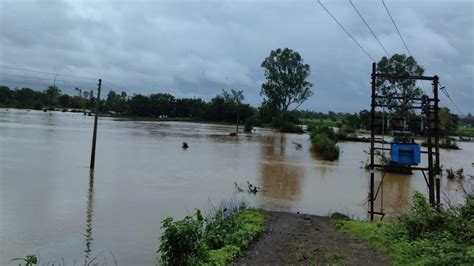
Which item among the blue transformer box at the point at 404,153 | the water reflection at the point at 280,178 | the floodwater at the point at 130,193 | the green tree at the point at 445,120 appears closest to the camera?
the floodwater at the point at 130,193

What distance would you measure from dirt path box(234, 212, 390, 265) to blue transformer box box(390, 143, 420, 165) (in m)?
2.80

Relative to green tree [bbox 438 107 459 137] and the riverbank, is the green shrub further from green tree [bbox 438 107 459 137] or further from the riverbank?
green tree [bbox 438 107 459 137]

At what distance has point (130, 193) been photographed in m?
16.2

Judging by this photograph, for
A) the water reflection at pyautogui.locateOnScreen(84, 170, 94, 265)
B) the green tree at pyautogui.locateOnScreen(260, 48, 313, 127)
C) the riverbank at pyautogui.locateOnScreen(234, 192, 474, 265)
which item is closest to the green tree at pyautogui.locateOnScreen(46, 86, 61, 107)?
the green tree at pyautogui.locateOnScreen(260, 48, 313, 127)

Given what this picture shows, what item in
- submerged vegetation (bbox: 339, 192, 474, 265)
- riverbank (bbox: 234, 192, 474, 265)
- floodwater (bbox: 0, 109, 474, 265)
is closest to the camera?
submerged vegetation (bbox: 339, 192, 474, 265)

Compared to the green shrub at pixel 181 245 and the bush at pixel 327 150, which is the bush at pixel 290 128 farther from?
the green shrub at pixel 181 245

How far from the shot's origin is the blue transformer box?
1151 cm

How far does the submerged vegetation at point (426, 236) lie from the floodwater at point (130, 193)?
4.46 metres

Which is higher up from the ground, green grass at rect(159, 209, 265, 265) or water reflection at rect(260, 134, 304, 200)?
green grass at rect(159, 209, 265, 265)

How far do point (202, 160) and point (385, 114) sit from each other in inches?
667

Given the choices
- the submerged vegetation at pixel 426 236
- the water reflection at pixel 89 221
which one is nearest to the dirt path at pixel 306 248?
the submerged vegetation at pixel 426 236

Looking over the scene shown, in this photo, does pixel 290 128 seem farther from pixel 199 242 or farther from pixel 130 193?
pixel 199 242

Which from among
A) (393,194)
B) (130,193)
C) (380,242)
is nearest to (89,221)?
(130,193)

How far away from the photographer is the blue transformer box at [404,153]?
11.5 metres
